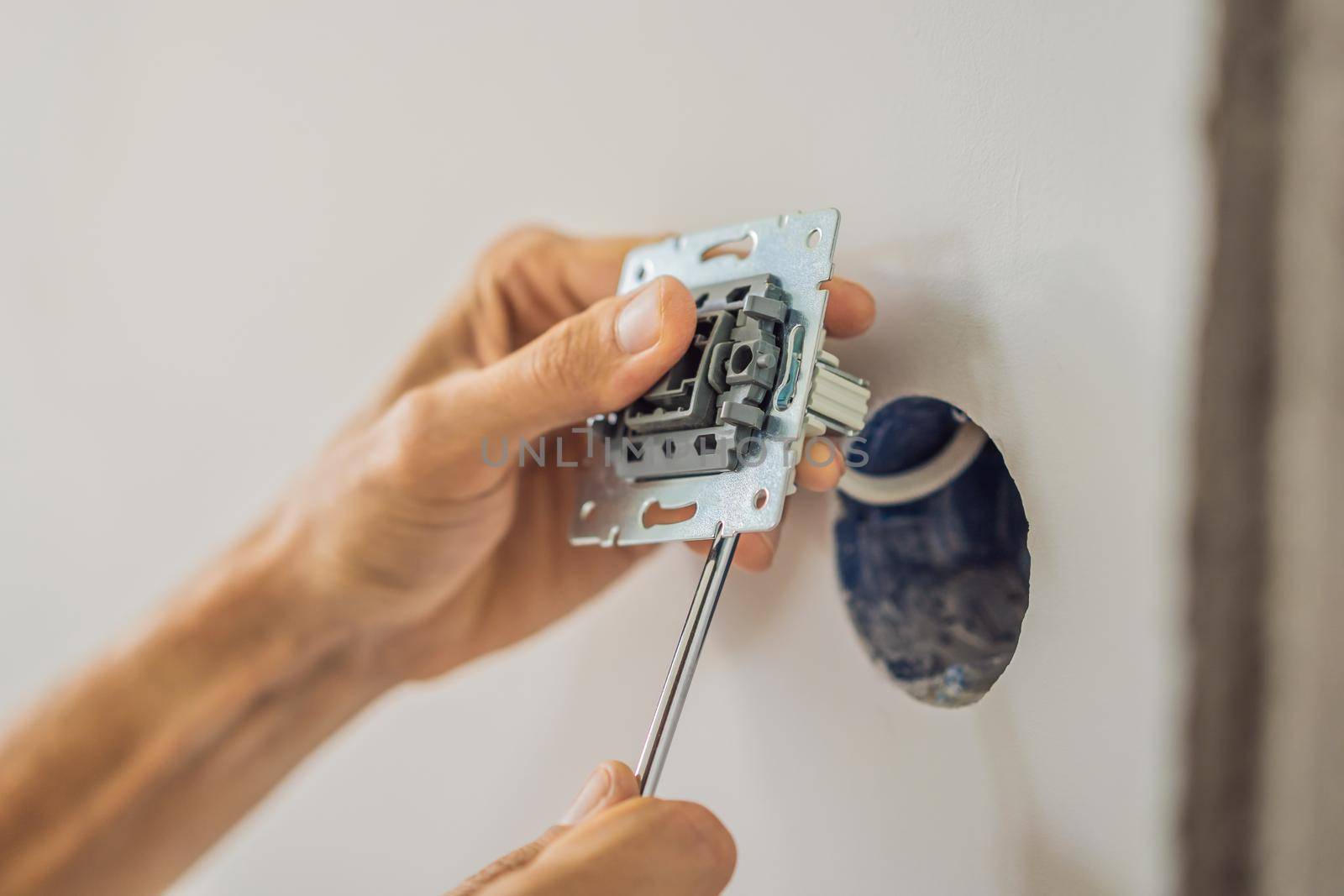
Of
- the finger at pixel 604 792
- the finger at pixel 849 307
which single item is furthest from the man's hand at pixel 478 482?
the finger at pixel 604 792

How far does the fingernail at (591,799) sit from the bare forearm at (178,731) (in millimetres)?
403

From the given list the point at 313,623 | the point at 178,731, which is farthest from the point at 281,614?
the point at 178,731

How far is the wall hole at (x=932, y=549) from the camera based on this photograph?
0.55 m

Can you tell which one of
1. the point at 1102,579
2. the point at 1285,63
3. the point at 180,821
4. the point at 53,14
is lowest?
the point at 180,821

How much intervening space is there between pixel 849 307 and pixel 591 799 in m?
0.29

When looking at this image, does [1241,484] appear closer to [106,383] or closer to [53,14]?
[106,383]

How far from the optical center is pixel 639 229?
2.23ft

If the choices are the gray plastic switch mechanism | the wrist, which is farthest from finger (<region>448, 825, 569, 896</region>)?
the wrist

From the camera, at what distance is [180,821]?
30.4 inches

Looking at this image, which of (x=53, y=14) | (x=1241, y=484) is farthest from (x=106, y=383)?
(x=1241, y=484)

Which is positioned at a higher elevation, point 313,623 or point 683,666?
point 683,666

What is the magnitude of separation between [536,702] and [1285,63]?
64 cm

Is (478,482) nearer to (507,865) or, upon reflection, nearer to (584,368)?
(584,368)

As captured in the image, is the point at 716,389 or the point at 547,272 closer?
the point at 716,389
